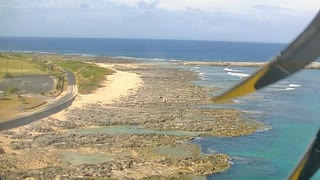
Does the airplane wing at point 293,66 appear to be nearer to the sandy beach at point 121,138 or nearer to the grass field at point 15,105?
the sandy beach at point 121,138

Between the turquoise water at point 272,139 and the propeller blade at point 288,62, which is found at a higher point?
the propeller blade at point 288,62

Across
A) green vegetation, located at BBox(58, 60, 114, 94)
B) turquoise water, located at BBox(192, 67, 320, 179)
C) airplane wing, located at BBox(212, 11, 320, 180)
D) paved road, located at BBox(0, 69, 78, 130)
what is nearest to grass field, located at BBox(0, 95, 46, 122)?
paved road, located at BBox(0, 69, 78, 130)

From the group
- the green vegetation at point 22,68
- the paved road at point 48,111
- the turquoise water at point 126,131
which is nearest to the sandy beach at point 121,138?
the turquoise water at point 126,131

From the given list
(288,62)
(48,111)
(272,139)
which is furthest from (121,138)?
(288,62)

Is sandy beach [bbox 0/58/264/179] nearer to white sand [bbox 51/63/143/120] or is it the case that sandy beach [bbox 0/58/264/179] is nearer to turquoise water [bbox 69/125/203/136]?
turquoise water [bbox 69/125/203/136]

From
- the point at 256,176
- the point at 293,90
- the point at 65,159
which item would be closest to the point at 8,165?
the point at 65,159
